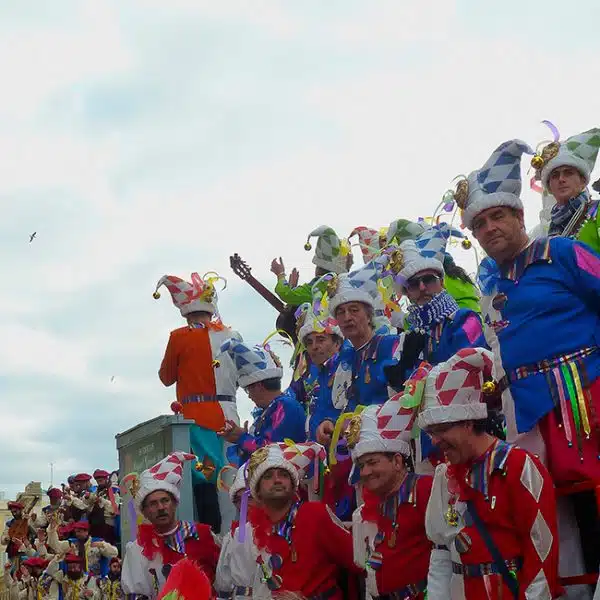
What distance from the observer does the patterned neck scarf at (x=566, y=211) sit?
18.2ft

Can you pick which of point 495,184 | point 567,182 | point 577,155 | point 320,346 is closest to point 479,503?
point 495,184

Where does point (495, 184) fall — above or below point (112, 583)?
above

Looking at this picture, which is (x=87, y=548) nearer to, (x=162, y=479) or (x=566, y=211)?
(x=162, y=479)

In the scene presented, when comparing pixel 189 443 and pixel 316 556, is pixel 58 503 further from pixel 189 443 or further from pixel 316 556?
pixel 316 556

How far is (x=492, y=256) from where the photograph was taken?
475 centimetres

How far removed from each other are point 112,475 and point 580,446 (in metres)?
11.5

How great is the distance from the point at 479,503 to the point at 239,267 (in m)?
7.10

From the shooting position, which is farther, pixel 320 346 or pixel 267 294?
pixel 267 294

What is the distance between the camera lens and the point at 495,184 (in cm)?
476

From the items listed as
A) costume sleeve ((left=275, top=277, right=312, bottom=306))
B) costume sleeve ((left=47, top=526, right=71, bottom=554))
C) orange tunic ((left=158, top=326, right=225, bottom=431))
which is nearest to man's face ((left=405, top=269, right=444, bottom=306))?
costume sleeve ((left=275, top=277, right=312, bottom=306))

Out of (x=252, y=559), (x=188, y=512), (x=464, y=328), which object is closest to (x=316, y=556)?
(x=252, y=559)

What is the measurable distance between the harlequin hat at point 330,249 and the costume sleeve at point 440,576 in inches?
178

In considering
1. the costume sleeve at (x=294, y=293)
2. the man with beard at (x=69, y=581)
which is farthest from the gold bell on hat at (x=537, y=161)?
the man with beard at (x=69, y=581)

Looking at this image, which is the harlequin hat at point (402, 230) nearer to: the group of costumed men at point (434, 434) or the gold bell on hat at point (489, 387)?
the group of costumed men at point (434, 434)
